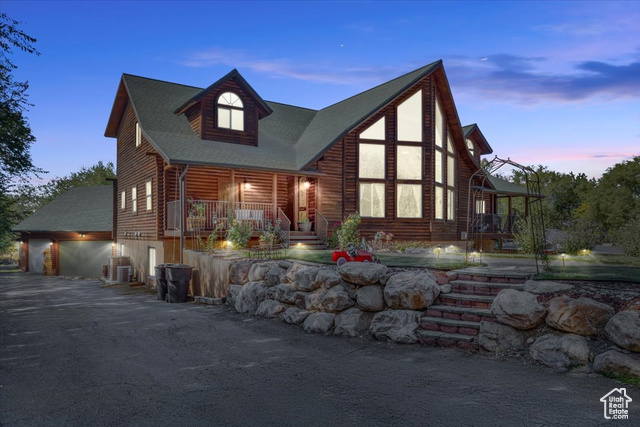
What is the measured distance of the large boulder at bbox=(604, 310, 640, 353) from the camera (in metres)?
6.20

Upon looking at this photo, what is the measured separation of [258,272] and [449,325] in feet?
19.3

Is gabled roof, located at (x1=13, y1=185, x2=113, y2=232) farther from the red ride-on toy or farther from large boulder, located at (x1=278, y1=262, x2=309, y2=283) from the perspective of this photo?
the red ride-on toy

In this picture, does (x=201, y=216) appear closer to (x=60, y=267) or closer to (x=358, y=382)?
(x=358, y=382)

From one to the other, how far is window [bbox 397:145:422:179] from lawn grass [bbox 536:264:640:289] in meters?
11.5

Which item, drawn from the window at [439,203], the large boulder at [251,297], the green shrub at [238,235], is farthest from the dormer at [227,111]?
the large boulder at [251,297]

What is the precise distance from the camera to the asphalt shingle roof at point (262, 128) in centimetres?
1795

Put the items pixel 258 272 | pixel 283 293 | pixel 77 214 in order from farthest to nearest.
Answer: pixel 77 214 → pixel 258 272 → pixel 283 293

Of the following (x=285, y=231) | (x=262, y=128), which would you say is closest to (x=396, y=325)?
(x=285, y=231)

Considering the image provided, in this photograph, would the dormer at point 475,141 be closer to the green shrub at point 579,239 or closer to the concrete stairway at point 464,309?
the green shrub at point 579,239

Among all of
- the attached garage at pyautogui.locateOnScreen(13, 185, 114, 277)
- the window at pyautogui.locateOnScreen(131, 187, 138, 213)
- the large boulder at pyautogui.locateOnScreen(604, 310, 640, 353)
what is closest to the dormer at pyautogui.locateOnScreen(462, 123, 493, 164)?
the window at pyautogui.locateOnScreen(131, 187, 138, 213)

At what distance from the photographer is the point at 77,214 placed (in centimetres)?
3195

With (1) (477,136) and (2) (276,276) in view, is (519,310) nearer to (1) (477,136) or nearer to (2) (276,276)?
(2) (276,276)

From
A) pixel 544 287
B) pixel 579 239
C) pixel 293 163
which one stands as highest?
pixel 293 163

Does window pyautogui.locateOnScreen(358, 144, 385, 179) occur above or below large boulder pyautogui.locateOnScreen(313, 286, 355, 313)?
above
